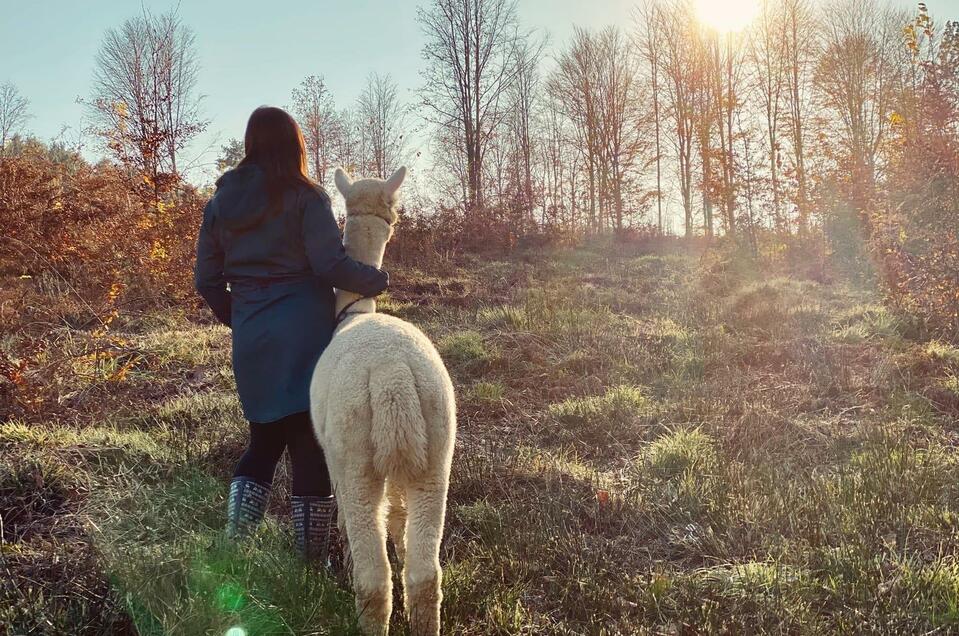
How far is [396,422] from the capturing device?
2102 millimetres

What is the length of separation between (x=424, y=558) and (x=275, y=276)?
A: 4.96 feet

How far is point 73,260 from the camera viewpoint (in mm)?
7785

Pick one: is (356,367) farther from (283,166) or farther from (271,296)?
(283,166)

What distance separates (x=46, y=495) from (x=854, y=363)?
8.29 meters

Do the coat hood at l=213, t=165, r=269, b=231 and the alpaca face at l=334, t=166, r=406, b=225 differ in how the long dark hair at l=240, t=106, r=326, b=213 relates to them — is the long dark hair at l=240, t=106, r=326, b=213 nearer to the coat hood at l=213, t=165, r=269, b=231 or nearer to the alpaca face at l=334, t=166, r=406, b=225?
the coat hood at l=213, t=165, r=269, b=231

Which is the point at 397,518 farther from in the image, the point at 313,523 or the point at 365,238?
the point at 365,238

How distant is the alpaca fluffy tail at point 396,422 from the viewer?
211cm

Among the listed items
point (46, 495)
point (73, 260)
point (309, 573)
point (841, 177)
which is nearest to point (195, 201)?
point (73, 260)

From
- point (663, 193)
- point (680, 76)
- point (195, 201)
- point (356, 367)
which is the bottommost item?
point (356, 367)

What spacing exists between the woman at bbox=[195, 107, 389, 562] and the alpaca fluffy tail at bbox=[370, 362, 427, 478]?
2.66ft

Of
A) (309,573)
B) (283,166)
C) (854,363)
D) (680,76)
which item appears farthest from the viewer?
(680,76)

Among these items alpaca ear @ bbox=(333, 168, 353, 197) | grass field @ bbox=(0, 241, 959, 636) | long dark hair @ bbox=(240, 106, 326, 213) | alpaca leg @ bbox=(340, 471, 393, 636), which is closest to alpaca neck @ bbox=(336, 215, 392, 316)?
alpaca ear @ bbox=(333, 168, 353, 197)

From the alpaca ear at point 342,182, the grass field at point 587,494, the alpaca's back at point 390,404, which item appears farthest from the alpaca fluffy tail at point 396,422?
the alpaca ear at point 342,182

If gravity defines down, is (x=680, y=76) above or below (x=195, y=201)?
above
